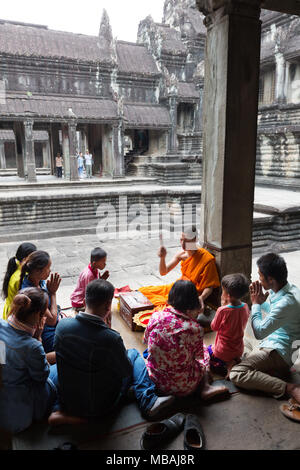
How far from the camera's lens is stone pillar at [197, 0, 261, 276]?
3314 mm

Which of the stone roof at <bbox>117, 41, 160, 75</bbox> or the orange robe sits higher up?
the stone roof at <bbox>117, 41, 160, 75</bbox>

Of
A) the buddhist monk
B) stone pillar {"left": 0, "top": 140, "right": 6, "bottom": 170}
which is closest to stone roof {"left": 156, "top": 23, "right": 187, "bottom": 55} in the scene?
stone pillar {"left": 0, "top": 140, "right": 6, "bottom": 170}

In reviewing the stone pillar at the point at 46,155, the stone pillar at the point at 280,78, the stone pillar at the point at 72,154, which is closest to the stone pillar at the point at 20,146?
the stone pillar at the point at 72,154

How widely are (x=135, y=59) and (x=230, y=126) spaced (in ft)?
55.1

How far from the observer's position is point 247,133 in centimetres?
354

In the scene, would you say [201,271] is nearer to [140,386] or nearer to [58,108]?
[140,386]

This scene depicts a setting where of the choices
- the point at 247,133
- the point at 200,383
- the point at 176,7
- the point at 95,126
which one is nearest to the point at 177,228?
the point at 247,133

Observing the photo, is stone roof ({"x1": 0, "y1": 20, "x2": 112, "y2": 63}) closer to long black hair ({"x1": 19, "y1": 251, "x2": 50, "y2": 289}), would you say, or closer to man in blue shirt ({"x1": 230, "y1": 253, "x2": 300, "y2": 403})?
long black hair ({"x1": 19, "y1": 251, "x2": 50, "y2": 289})

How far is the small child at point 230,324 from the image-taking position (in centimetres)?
268

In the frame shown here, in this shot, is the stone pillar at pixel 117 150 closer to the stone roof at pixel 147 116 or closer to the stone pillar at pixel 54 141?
the stone roof at pixel 147 116

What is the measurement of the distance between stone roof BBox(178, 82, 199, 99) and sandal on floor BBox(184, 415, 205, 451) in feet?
58.3

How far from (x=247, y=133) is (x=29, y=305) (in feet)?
8.84

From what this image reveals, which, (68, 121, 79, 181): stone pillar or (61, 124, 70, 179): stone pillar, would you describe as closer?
(68, 121, 79, 181): stone pillar

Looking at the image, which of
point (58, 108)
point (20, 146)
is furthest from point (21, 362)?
point (20, 146)
